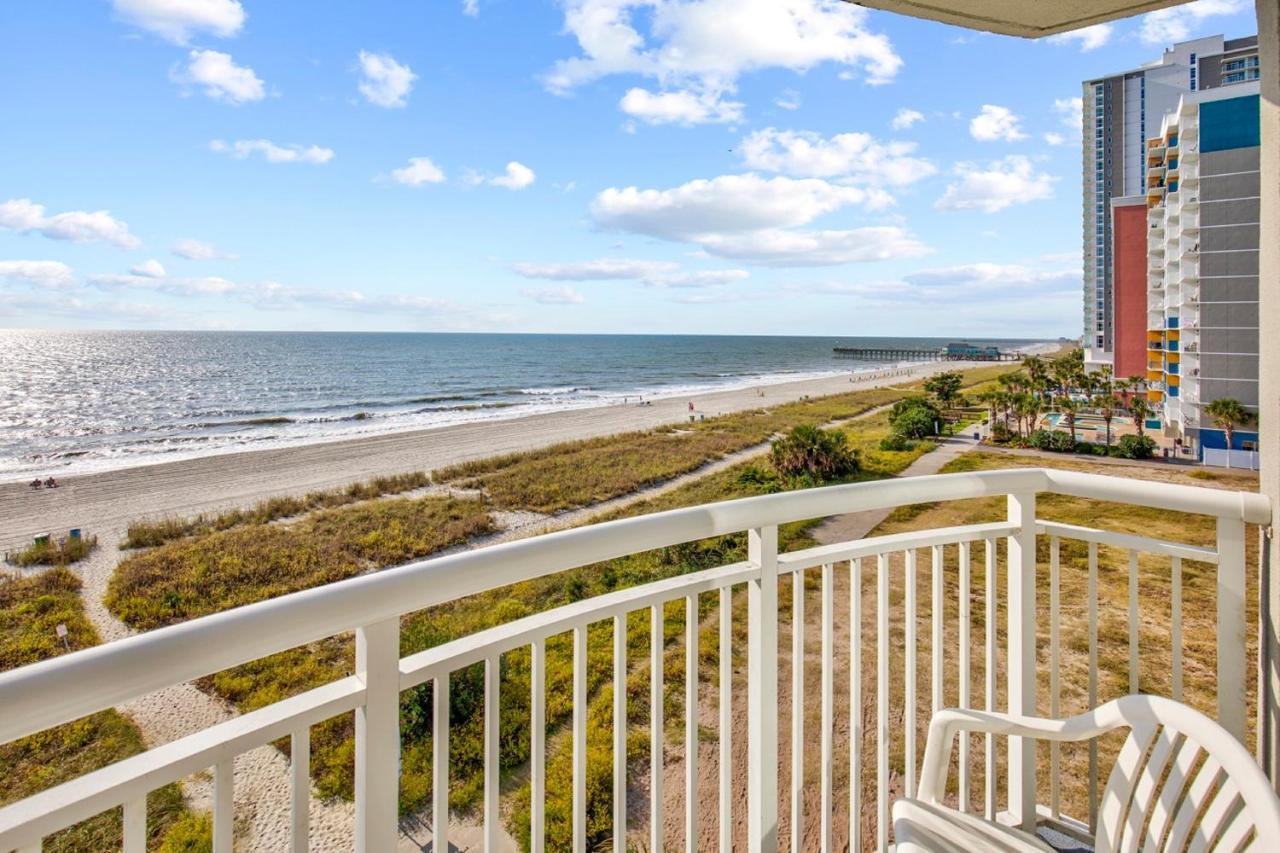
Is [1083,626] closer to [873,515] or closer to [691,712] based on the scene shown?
[873,515]

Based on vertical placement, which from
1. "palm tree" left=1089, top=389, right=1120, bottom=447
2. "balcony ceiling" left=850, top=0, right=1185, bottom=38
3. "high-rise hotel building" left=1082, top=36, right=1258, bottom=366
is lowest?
"palm tree" left=1089, top=389, right=1120, bottom=447

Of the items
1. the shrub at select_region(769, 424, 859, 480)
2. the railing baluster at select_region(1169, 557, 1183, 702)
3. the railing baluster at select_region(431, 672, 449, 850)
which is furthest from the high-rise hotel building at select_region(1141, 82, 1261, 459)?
the railing baluster at select_region(431, 672, 449, 850)

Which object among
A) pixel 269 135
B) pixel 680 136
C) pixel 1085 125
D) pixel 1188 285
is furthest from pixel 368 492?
pixel 1085 125

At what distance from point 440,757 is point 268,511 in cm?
1370

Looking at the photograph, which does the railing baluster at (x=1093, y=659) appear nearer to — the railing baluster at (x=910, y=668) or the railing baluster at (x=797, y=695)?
the railing baluster at (x=910, y=668)

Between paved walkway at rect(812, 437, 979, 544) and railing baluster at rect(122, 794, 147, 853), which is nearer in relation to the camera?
railing baluster at rect(122, 794, 147, 853)

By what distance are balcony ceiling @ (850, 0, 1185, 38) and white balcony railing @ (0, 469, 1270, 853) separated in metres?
1.02

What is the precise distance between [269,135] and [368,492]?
1811 centimetres

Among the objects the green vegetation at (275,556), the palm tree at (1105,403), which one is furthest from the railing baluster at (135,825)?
the palm tree at (1105,403)

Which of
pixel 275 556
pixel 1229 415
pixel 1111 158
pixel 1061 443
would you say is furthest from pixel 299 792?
pixel 1111 158

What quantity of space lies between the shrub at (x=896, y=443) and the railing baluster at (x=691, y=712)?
597 inches

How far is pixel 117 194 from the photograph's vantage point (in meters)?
24.2

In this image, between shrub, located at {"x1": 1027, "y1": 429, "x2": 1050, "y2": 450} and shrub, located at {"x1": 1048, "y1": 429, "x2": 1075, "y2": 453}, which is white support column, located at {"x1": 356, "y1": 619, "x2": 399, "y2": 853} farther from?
shrub, located at {"x1": 1027, "y1": 429, "x2": 1050, "y2": 450}

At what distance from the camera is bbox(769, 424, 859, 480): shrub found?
515 inches
